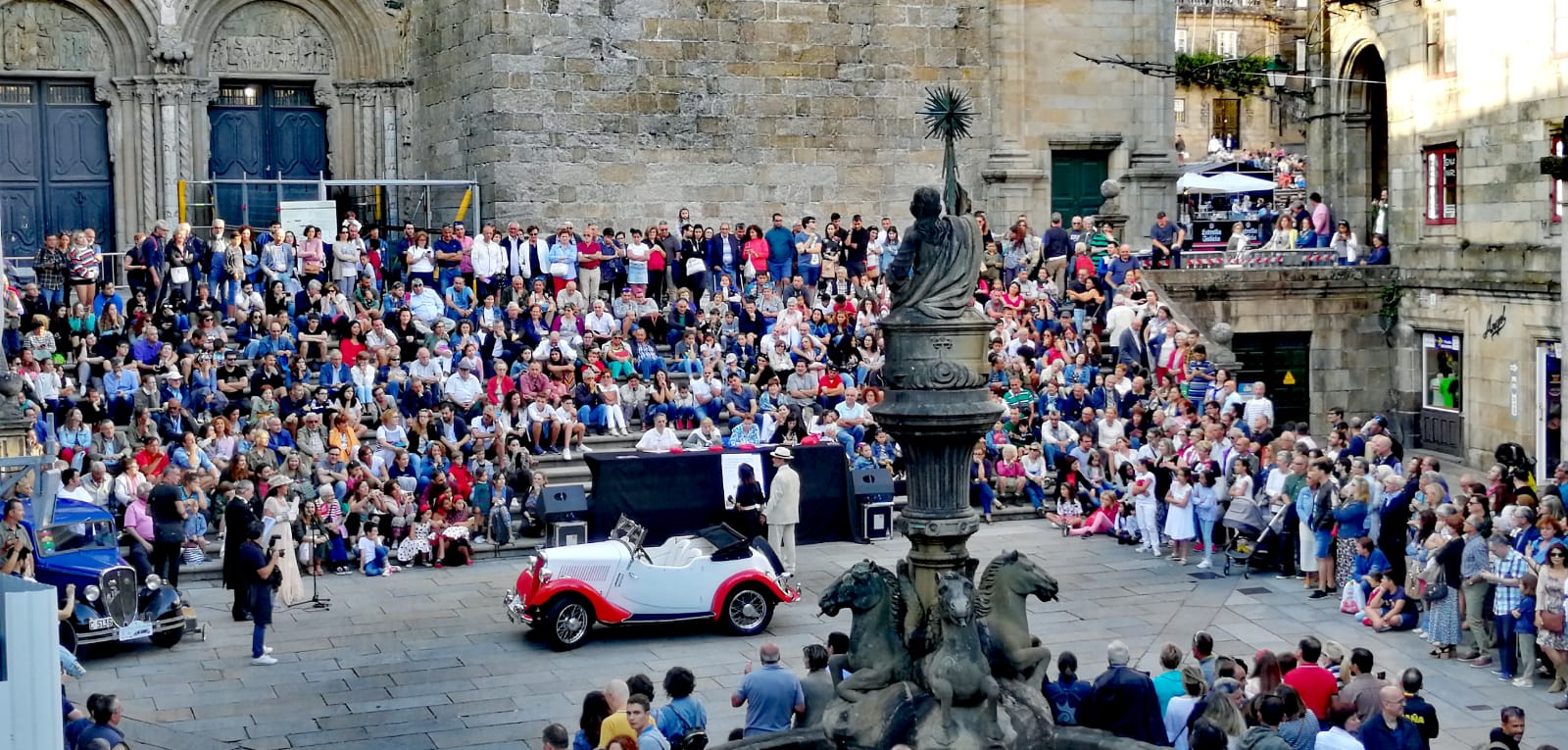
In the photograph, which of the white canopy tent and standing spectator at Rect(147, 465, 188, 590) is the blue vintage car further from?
the white canopy tent

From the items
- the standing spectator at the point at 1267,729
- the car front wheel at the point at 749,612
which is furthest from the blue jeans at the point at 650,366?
the standing spectator at the point at 1267,729

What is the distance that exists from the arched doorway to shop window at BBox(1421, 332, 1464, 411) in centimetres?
373

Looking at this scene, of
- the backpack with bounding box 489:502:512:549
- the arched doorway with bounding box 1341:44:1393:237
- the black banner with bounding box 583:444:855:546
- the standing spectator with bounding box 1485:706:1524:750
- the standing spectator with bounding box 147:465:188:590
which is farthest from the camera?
the arched doorway with bounding box 1341:44:1393:237

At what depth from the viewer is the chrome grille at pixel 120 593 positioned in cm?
1756

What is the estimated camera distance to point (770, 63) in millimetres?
31781

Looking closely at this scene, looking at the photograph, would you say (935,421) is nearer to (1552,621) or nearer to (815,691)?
(815,691)

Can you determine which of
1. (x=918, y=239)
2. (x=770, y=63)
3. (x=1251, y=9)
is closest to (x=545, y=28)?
(x=770, y=63)

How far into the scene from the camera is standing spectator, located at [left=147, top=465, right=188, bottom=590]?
19.8 m

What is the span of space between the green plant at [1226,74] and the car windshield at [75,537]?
25.9 metres

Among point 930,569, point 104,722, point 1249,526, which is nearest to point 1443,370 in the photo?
point 1249,526

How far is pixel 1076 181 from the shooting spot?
3384 centimetres

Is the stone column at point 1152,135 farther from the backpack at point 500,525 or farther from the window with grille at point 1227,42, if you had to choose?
the window with grille at point 1227,42

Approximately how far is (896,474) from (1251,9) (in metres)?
40.2

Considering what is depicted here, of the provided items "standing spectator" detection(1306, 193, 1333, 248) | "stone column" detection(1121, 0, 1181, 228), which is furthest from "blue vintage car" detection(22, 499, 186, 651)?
"standing spectator" detection(1306, 193, 1333, 248)
